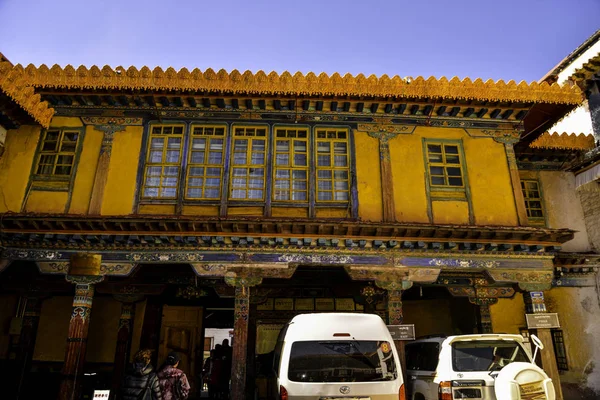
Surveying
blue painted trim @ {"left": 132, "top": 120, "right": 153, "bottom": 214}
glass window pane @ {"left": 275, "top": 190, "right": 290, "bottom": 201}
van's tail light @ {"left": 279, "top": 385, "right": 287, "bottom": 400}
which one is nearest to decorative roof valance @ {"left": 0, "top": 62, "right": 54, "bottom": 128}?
blue painted trim @ {"left": 132, "top": 120, "right": 153, "bottom": 214}

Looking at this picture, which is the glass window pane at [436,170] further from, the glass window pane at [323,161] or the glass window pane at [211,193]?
the glass window pane at [211,193]

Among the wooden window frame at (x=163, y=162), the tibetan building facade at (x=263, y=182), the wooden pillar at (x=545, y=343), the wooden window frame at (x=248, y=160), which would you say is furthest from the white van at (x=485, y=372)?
the wooden window frame at (x=163, y=162)

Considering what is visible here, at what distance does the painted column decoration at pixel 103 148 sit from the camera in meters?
10.1

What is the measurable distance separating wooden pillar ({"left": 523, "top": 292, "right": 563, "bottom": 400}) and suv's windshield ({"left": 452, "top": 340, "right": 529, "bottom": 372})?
304 centimetres

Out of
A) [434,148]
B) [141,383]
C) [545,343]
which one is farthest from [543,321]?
[141,383]

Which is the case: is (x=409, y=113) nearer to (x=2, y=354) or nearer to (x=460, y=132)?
(x=460, y=132)

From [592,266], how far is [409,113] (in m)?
7.43

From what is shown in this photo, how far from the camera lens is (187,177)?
10.5 meters

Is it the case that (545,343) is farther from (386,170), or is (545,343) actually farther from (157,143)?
(157,143)

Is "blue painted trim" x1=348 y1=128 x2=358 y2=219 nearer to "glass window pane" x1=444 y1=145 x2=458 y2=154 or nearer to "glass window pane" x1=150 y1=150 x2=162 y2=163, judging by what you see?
"glass window pane" x1=444 y1=145 x2=458 y2=154

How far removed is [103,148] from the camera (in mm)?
10594

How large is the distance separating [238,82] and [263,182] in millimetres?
2451

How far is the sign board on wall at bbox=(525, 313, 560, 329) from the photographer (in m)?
9.46

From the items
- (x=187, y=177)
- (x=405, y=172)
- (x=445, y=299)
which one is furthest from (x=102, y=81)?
(x=445, y=299)
